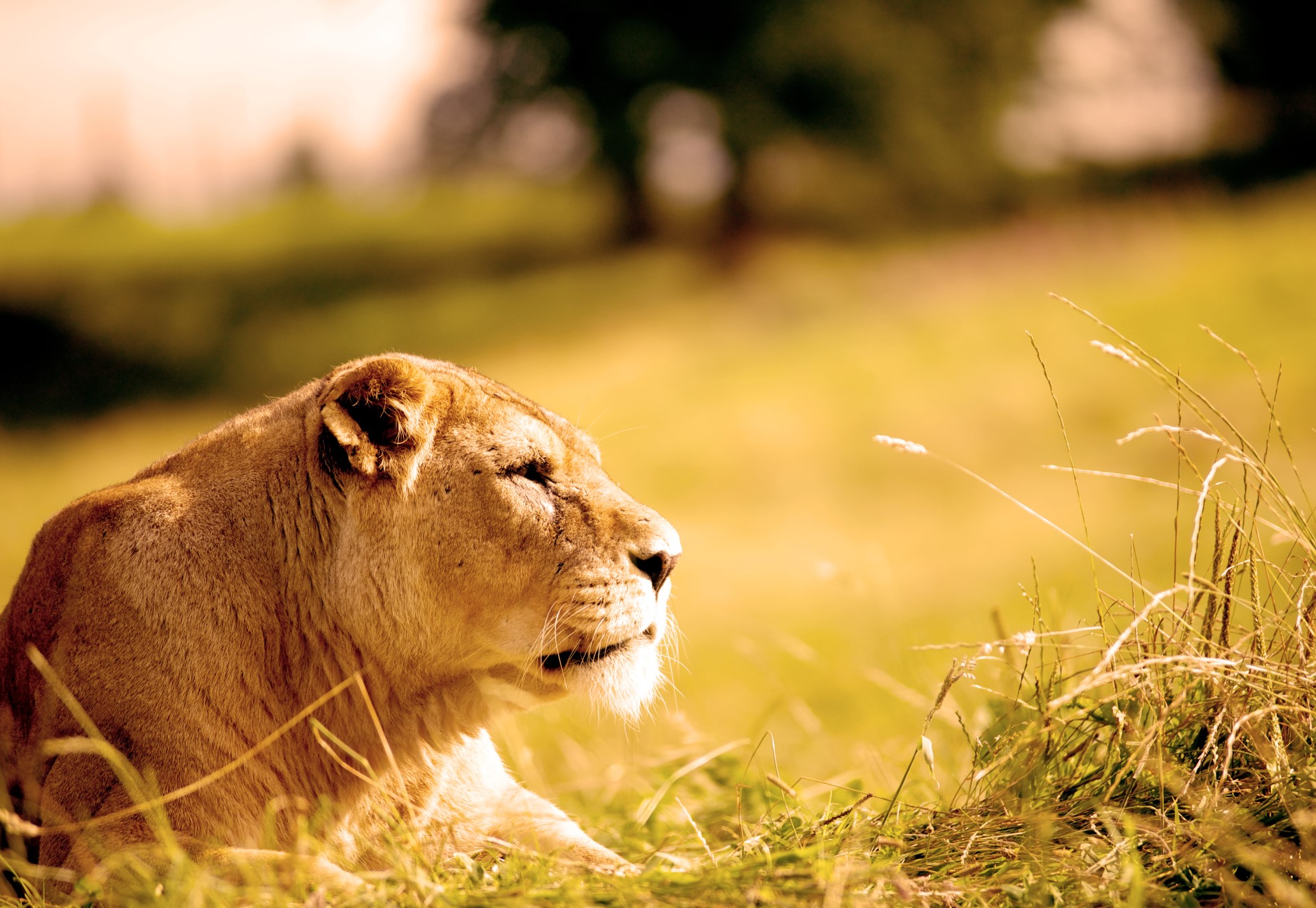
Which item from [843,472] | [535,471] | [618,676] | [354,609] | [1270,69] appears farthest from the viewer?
[1270,69]

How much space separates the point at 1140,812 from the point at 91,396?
76.5 feet

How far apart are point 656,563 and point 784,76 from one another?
76.1 ft

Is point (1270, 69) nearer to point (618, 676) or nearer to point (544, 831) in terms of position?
point (618, 676)

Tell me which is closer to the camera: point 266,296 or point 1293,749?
point 1293,749

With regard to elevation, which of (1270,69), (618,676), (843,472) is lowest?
(843,472)

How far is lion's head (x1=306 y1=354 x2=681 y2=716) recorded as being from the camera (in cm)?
315

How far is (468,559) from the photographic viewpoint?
10.4 ft

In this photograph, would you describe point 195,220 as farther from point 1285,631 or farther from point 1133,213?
point 1285,631

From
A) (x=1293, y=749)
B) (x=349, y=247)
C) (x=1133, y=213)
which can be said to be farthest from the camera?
(x=349, y=247)

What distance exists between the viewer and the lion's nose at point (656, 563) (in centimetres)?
323

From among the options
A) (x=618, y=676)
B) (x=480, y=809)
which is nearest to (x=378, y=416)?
(x=618, y=676)

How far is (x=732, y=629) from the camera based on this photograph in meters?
10.1

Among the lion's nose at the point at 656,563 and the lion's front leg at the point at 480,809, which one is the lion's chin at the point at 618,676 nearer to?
the lion's nose at the point at 656,563

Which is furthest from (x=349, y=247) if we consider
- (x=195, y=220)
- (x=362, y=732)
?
(x=362, y=732)
